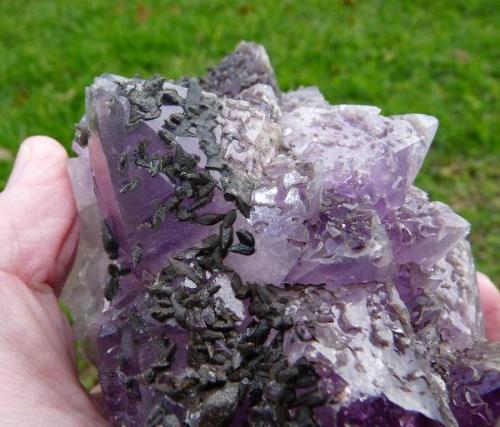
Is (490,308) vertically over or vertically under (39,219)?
under

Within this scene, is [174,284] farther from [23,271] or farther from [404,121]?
[404,121]

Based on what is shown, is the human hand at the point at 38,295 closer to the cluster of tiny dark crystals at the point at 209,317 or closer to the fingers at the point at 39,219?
the fingers at the point at 39,219

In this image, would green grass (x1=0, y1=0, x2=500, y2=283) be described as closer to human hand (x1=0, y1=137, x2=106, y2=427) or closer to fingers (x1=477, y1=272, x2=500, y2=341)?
fingers (x1=477, y1=272, x2=500, y2=341)

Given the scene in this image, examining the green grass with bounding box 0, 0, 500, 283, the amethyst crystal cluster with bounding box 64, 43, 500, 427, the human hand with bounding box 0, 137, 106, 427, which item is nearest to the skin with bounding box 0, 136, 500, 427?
the human hand with bounding box 0, 137, 106, 427

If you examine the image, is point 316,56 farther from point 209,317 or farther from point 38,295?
point 209,317

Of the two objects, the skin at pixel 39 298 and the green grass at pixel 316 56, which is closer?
the skin at pixel 39 298

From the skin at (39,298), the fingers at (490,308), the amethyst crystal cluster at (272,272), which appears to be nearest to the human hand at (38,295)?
the skin at (39,298)

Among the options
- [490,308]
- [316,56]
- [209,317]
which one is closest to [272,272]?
[209,317]
